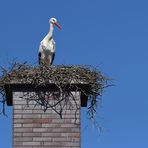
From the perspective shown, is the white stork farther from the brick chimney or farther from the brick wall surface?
the brick wall surface

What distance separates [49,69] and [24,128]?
3.77 ft

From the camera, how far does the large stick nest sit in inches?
408

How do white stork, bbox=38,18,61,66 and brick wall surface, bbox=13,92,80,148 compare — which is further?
white stork, bbox=38,18,61,66

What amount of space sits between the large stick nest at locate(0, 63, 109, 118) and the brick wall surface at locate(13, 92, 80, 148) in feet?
0.56

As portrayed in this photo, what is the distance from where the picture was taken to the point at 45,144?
32.7 ft

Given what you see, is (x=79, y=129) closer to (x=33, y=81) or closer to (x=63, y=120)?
(x=63, y=120)

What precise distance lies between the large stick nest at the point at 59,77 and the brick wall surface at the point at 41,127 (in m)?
0.17

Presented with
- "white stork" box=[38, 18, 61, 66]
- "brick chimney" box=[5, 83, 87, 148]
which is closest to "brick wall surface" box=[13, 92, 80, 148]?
"brick chimney" box=[5, 83, 87, 148]

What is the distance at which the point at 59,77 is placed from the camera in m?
10.5

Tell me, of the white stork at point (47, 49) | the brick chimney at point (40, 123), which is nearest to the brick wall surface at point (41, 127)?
the brick chimney at point (40, 123)

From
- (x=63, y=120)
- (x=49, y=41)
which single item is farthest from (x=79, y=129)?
(x=49, y=41)

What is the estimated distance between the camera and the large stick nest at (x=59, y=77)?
10.4 metres

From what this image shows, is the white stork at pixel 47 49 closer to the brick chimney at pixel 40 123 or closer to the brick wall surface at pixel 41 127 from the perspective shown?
the brick chimney at pixel 40 123

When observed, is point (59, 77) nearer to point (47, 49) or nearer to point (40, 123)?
point (40, 123)
